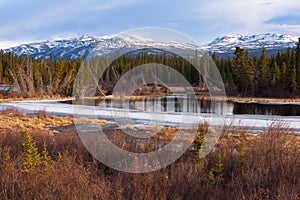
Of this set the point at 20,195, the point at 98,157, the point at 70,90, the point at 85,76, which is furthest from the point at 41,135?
the point at 70,90

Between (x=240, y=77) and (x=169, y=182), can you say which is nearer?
(x=169, y=182)

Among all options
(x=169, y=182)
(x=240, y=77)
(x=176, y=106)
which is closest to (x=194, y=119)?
(x=169, y=182)

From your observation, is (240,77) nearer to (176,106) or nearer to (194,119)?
(176,106)

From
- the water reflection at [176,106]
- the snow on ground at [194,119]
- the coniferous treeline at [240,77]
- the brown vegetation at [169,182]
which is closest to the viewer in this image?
the brown vegetation at [169,182]

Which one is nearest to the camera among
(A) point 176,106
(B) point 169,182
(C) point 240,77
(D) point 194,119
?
(B) point 169,182

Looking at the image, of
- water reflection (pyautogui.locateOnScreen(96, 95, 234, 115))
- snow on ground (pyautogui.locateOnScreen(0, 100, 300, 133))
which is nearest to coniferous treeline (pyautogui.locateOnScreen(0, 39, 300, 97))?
water reflection (pyautogui.locateOnScreen(96, 95, 234, 115))

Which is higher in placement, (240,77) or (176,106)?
(240,77)

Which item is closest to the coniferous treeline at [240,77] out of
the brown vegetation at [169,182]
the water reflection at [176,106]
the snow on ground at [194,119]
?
the water reflection at [176,106]

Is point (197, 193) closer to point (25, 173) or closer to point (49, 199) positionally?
point (49, 199)

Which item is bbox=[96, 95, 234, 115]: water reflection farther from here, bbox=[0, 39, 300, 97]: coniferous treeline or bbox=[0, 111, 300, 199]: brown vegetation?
bbox=[0, 111, 300, 199]: brown vegetation

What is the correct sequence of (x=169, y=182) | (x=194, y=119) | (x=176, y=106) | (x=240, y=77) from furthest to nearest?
(x=240, y=77) < (x=176, y=106) < (x=194, y=119) < (x=169, y=182)

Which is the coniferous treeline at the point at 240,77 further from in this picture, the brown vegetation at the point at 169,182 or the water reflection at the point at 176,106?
the brown vegetation at the point at 169,182

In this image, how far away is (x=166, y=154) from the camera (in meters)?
7.50

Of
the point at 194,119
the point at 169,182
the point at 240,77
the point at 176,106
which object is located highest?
the point at 240,77
